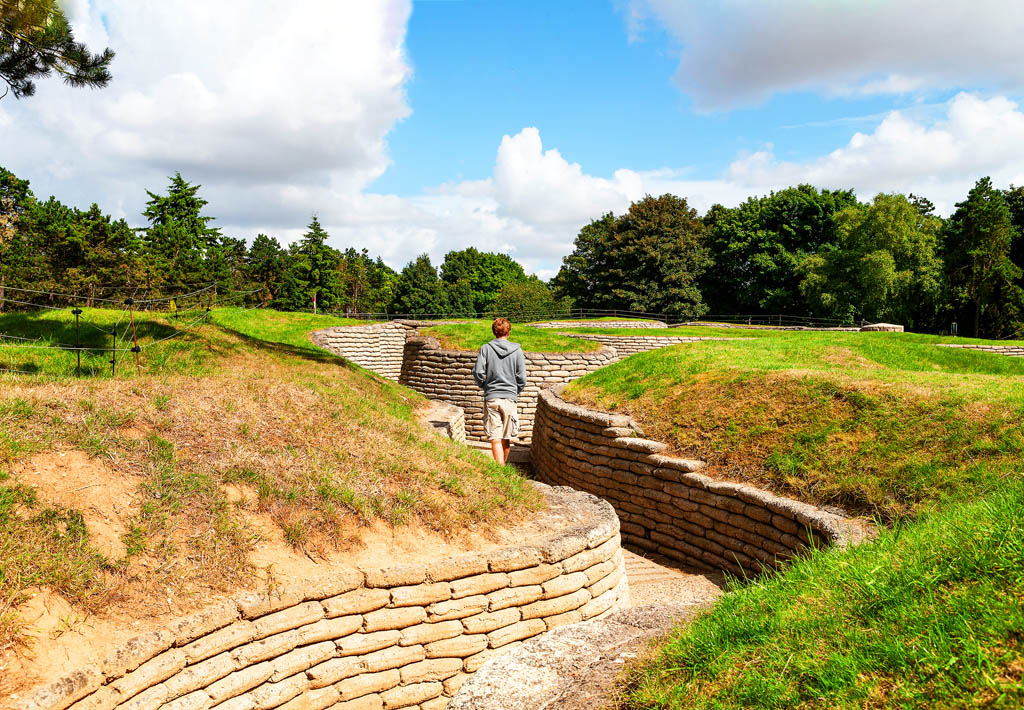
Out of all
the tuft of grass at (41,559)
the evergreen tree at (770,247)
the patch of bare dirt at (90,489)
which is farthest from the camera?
the evergreen tree at (770,247)

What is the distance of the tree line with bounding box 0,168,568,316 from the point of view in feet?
116

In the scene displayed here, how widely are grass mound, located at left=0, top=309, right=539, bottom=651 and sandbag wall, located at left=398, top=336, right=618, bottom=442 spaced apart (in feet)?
29.5

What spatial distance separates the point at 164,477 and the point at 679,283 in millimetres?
41971

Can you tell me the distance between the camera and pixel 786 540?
6156 mm

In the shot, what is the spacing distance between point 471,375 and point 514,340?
1945mm

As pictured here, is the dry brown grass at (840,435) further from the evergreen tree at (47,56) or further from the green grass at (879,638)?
the evergreen tree at (47,56)

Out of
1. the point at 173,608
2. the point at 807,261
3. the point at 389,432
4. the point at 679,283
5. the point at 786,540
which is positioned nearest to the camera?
the point at 173,608

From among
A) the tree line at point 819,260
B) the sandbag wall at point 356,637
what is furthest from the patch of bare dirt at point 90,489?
the tree line at point 819,260

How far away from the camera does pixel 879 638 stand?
2488mm

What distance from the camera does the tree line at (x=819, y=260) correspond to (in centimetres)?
3641

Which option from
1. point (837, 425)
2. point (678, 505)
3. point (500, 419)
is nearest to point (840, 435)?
point (837, 425)

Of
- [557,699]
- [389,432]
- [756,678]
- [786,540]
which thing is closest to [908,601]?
[756,678]

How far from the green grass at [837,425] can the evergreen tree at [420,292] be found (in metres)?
56.1

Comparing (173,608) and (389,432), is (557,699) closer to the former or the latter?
(173,608)
